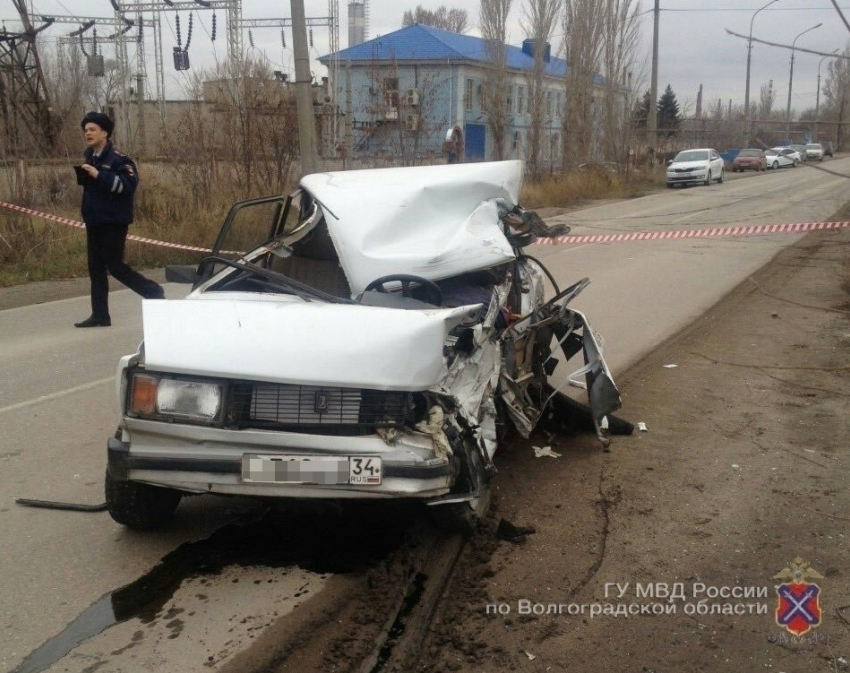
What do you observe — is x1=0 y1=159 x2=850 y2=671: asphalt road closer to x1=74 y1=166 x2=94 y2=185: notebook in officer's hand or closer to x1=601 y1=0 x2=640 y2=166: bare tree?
x1=74 y1=166 x2=94 y2=185: notebook in officer's hand

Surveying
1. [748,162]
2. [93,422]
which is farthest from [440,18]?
[93,422]

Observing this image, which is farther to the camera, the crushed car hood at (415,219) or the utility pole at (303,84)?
the utility pole at (303,84)

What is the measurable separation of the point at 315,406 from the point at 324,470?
283 mm

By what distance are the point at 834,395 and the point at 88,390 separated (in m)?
5.73

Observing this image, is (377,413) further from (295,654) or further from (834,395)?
(834,395)

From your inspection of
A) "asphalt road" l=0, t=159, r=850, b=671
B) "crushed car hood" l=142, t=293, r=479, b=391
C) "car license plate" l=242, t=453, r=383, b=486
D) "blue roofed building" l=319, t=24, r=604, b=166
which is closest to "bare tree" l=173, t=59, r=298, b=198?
"blue roofed building" l=319, t=24, r=604, b=166

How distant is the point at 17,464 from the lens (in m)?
5.23

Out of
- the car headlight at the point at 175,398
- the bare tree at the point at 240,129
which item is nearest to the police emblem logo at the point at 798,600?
the car headlight at the point at 175,398

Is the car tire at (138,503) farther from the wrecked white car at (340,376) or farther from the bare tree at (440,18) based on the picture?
the bare tree at (440,18)

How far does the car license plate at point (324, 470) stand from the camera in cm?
355

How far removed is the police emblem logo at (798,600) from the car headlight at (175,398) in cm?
245

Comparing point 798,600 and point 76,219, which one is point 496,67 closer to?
point 76,219

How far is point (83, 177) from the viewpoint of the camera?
8.52m

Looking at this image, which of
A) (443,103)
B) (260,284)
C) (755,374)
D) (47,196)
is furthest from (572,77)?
(260,284)
